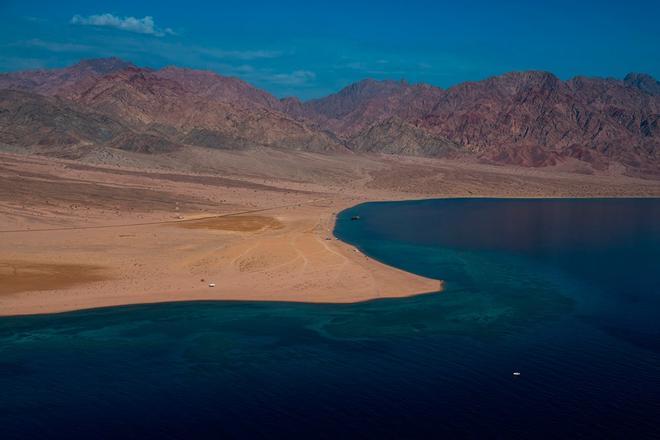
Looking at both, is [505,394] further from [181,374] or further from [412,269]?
[412,269]

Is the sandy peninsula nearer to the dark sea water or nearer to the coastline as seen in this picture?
the coastline

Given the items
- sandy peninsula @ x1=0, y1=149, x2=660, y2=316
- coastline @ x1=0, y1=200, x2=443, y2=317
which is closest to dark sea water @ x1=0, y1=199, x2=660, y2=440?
coastline @ x1=0, y1=200, x2=443, y2=317

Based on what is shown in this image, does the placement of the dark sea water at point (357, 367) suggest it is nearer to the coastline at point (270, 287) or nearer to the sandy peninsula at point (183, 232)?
the coastline at point (270, 287)

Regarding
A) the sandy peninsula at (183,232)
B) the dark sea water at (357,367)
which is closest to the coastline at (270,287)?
the sandy peninsula at (183,232)

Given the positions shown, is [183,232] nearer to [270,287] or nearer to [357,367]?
[270,287]

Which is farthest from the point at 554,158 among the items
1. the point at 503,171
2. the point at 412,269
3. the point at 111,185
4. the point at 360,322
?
the point at 360,322

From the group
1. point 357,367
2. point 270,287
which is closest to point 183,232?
point 270,287

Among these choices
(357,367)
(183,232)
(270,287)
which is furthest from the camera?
(183,232)

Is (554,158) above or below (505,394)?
above
